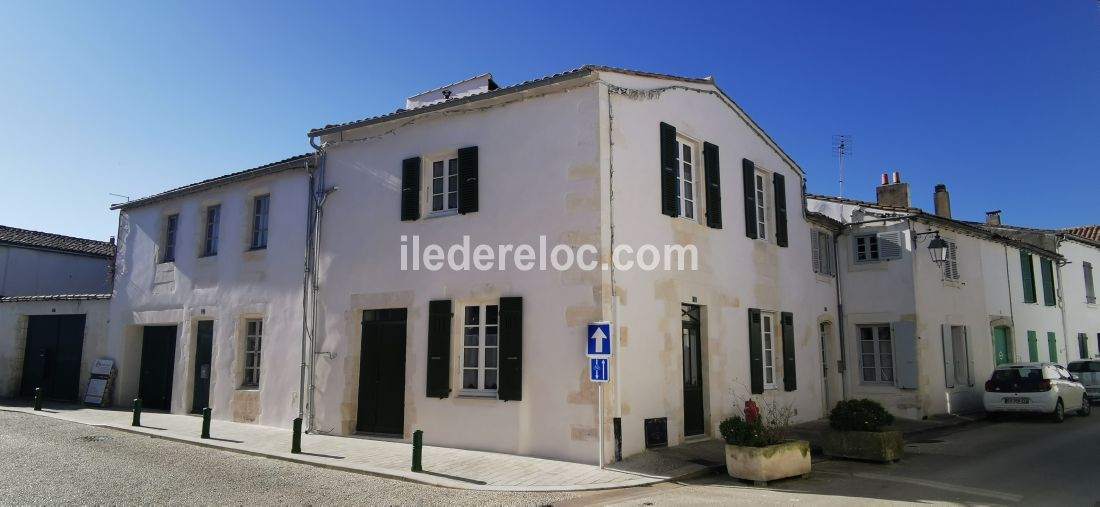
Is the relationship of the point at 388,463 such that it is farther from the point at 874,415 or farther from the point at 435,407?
the point at 874,415

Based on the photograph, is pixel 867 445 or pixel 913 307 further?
pixel 913 307

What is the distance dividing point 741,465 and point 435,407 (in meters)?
4.88

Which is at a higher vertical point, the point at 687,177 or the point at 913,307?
the point at 687,177

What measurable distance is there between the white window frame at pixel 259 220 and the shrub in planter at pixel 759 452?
34.4 feet

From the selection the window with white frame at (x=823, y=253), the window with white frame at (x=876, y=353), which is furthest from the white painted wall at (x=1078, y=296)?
the window with white frame at (x=823, y=253)

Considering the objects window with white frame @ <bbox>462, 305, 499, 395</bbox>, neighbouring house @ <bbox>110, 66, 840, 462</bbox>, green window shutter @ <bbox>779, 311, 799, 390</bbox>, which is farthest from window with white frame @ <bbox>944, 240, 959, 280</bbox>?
window with white frame @ <bbox>462, 305, 499, 395</bbox>

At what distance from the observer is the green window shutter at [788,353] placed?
540 inches

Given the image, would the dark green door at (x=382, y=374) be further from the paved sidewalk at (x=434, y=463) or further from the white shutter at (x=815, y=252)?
the white shutter at (x=815, y=252)

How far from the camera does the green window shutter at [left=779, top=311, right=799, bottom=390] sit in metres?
13.7

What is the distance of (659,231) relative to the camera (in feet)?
35.8

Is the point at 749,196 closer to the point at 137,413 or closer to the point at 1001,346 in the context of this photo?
the point at 1001,346

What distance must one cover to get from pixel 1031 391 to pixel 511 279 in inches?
511

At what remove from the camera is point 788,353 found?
548 inches

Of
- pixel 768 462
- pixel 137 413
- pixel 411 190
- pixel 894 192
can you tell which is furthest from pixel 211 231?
pixel 894 192
